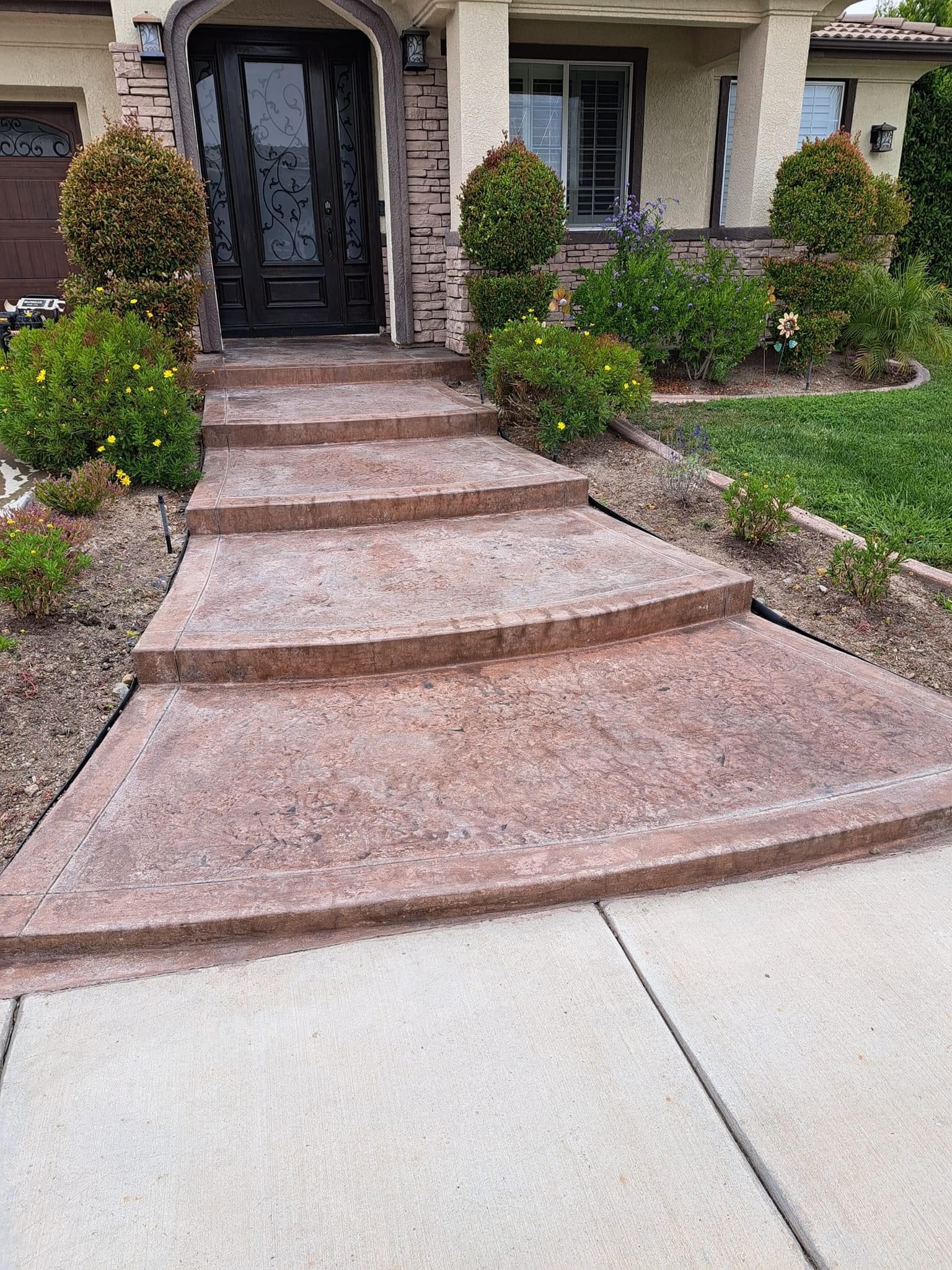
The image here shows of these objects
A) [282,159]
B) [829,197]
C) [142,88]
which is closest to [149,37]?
[142,88]

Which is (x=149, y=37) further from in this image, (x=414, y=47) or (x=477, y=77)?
(x=477, y=77)

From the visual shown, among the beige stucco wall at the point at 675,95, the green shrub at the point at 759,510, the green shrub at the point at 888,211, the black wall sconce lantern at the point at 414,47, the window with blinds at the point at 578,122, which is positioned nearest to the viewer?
the green shrub at the point at 759,510

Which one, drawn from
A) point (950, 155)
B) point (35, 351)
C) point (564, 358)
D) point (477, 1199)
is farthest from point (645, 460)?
point (950, 155)

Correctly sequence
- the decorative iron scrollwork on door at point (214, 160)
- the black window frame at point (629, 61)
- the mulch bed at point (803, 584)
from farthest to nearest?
1. the black window frame at point (629, 61)
2. the decorative iron scrollwork on door at point (214, 160)
3. the mulch bed at point (803, 584)

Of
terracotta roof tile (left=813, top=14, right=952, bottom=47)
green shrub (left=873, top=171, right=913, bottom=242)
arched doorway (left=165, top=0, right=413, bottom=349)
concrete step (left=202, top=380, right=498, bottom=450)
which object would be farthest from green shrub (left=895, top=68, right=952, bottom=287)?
concrete step (left=202, top=380, right=498, bottom=450)

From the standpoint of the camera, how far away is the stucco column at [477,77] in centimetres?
716

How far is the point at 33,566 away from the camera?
3332 millimetres

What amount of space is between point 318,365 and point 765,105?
4.86 metres

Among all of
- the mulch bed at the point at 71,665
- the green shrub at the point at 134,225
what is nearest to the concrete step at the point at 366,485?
the mulch bed at the point at 71,665

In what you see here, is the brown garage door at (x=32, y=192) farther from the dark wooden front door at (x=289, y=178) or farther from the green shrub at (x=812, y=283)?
the green shrub at (x=812, y=283)

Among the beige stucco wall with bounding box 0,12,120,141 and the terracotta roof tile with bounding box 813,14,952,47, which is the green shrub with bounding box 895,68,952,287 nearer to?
the terracotta roof tile with bounding box 813,14,952,47

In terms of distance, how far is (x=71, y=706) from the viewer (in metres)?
3.05

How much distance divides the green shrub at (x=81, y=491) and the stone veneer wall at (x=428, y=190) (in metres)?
4.72

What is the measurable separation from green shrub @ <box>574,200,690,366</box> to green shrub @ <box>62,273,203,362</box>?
10.3 feet
